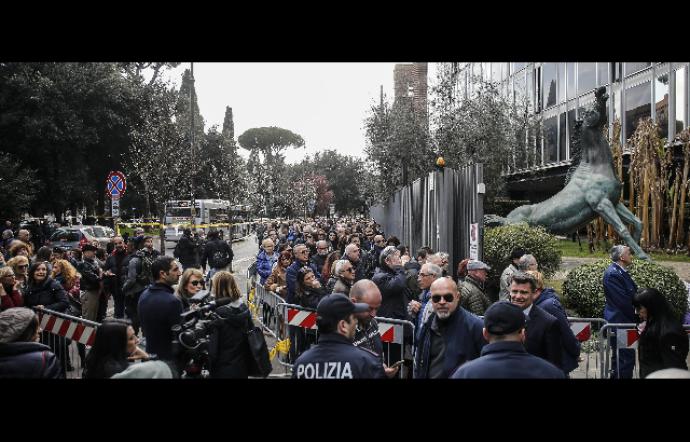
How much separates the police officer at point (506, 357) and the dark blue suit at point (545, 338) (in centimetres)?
160

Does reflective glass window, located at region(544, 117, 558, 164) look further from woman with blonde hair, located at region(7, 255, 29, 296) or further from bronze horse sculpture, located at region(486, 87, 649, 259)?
woman with blonde hair, located at region(7, 255, 29, 296)

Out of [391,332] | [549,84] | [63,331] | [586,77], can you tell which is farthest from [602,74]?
[63,331]

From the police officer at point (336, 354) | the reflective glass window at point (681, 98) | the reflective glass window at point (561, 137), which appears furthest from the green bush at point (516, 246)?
the reflective glass window at point (561, 137)

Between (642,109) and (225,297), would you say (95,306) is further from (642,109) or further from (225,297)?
(642,109)

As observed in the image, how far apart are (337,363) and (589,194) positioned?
11.9 meters

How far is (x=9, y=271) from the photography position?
7.65 meters

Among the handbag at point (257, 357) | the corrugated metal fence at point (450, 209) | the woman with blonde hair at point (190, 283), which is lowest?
the handbag at point (257, 357)

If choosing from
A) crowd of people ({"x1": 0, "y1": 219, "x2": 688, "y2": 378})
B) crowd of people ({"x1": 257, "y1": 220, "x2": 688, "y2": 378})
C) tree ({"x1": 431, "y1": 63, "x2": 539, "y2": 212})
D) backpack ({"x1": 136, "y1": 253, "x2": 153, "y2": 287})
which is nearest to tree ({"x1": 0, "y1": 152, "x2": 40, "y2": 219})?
tree ({"x1": 431, "y1": 63, "x2": 539, "y2": 212})

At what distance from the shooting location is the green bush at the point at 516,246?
1222 centimetres

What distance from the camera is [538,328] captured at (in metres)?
5.16

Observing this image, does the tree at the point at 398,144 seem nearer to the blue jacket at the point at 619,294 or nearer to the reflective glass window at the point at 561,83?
the reflective glass window at the point at 561,83

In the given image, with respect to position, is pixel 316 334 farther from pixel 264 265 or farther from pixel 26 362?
pixel 264 265

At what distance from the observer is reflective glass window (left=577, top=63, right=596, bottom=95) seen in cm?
3039
